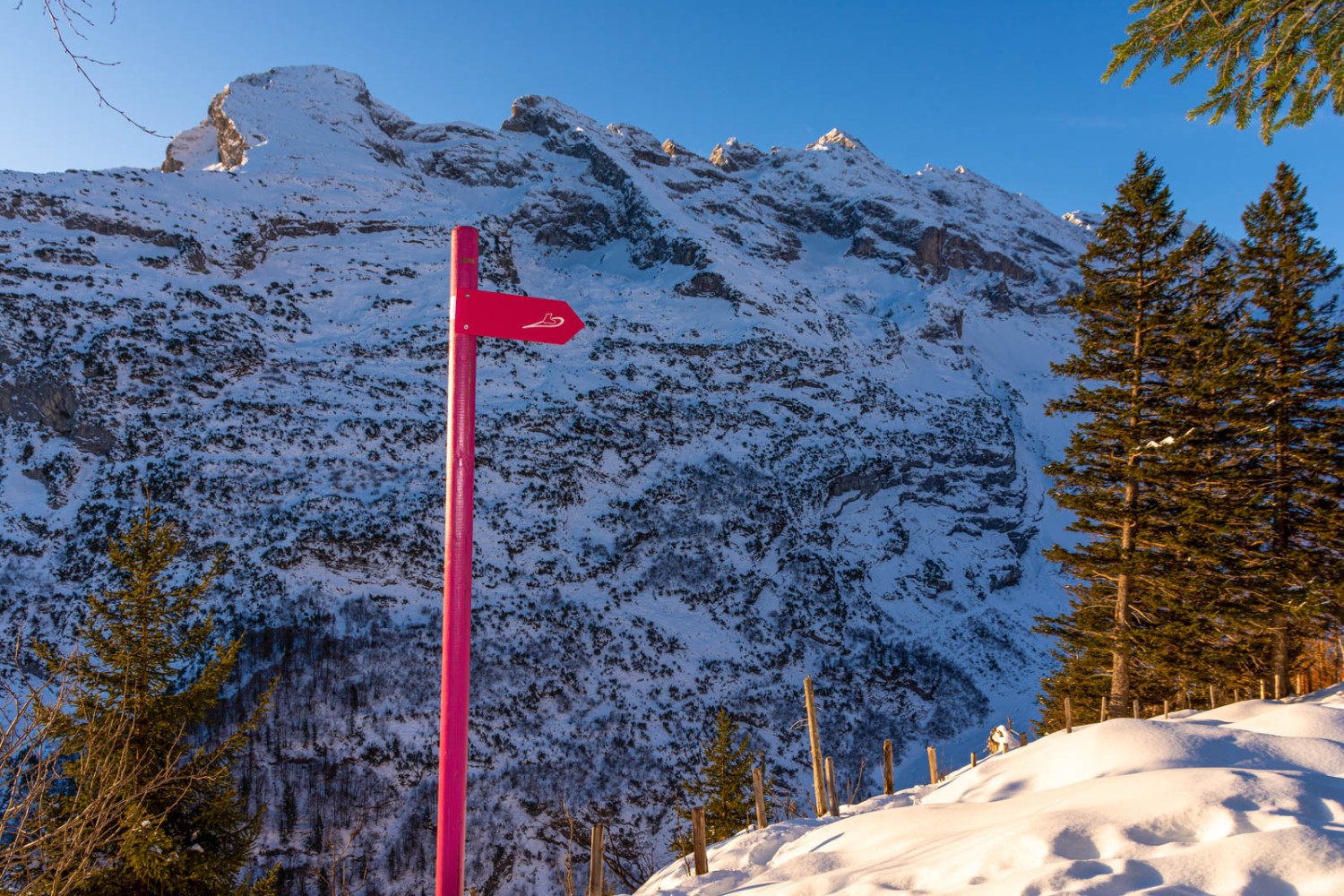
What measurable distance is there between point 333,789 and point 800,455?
33303 mm

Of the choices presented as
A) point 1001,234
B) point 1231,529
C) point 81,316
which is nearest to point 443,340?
point 81,316

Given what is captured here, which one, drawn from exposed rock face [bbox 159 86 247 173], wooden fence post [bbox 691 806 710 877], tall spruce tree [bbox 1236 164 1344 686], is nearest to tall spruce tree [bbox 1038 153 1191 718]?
tall spruce tree [bbox 1236 164 1344 686]

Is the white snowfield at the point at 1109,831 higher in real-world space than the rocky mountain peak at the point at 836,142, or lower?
lower

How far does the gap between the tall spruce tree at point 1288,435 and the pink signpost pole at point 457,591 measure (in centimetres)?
1414

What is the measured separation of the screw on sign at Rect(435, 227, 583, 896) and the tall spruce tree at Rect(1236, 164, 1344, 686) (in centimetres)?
1413

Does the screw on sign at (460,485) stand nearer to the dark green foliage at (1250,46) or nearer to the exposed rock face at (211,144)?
the dark green foliage at (1250,46)

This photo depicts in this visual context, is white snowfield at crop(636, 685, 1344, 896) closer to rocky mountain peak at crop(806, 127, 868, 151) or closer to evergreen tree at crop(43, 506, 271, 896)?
evergreen tree at crop(43, 506, 271, 896)

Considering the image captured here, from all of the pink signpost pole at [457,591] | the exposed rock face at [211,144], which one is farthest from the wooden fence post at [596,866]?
the exposed rock face at [211,144]

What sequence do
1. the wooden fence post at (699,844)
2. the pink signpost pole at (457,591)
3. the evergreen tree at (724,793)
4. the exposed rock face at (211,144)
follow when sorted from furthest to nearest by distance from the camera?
the exposed rock face at (211,144) → the evergreen tree at (724,793) → the wooden fence post at (699,844) → the pink signpost pole at (457,591)

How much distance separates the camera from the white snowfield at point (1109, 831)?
2.48m

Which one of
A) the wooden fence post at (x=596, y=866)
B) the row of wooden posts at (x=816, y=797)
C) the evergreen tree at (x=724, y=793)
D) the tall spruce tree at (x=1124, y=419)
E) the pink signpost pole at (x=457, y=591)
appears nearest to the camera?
the pink signpost pole at (x=457, y=591)

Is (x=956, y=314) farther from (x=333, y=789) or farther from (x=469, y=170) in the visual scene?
(x=333, y=789)

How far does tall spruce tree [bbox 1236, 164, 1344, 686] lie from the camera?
11.7 metres

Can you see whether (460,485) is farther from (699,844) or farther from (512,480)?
(512,480)
